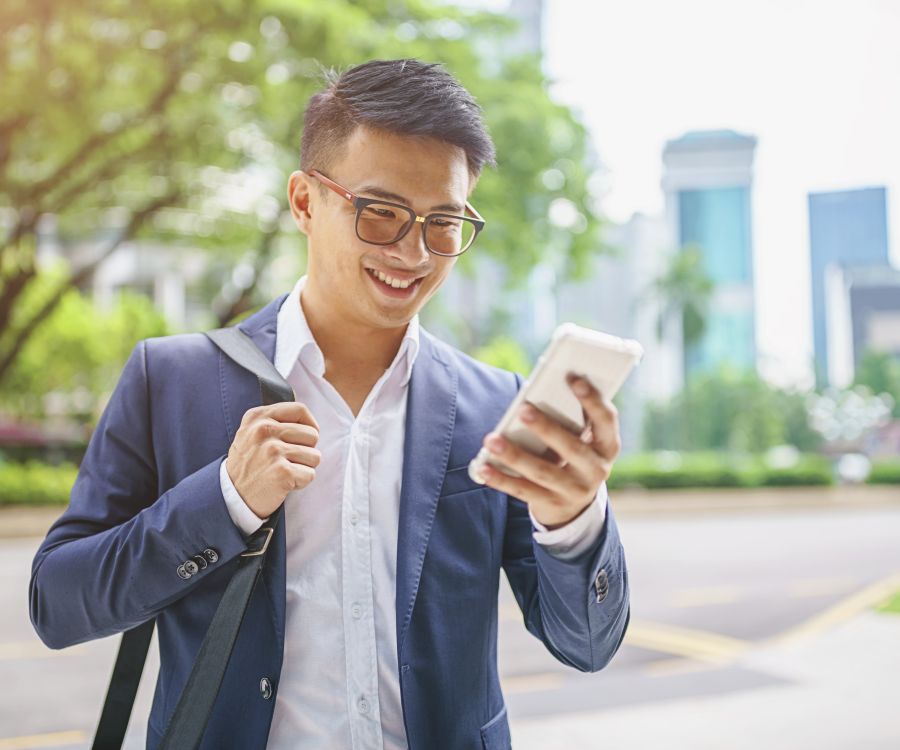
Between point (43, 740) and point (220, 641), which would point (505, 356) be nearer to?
point (43, 740)

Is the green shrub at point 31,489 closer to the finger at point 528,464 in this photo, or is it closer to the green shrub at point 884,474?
the finger at point 528,464

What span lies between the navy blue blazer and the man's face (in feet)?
0.56

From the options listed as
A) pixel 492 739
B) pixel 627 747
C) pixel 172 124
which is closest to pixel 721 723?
pixel 627 747

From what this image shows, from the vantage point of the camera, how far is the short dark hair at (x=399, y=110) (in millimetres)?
1437

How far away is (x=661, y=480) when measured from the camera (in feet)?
68.6

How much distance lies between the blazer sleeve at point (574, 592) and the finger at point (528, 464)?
0.18 m

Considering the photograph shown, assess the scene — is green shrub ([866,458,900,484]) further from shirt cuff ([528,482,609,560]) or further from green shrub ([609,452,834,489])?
shirt cuff ([528,482,609,560])

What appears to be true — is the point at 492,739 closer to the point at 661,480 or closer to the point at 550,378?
the point at 550,378

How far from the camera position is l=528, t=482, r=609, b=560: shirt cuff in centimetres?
125

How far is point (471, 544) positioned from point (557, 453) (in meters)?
0.40

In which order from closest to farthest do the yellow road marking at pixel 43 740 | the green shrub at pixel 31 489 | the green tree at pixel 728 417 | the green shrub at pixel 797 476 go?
the yellow road marking at pixel 43 740 < the green shrub at pixel 31 489 < the green shrub at pixel 797 476 < the green tree at pixel 728 417

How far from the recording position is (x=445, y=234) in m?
1.46

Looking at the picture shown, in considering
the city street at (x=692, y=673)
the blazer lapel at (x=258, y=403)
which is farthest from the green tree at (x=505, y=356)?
the blazer lapel at (x=258, y=403)

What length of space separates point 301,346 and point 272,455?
0.34 m
